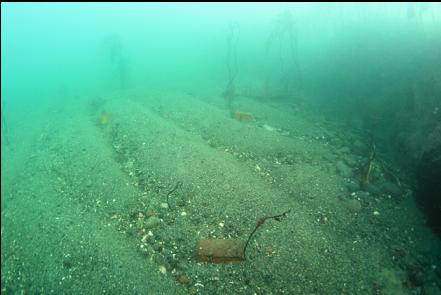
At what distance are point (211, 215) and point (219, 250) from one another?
104 cm

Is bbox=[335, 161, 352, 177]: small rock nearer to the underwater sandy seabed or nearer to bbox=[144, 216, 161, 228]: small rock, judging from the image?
the underwater sandy seabed

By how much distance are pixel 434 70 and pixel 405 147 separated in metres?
3.54

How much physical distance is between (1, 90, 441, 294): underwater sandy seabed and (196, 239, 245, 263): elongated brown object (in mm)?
141

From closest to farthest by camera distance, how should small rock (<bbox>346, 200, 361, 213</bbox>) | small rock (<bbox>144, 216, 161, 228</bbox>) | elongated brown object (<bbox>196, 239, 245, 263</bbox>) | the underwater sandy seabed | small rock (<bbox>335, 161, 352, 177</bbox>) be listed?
1. the underwater sandy seabed
2. elongated brown object (<bbox>196, 239, 245, 263</bbox>)
3. small rock (<bbox>144, 216, 161, 228</bbox>)
4. small rock (<bbox>346, 200, 361, 213</bbox>)
5. small rock (<bbox>335, 161, 352, 177</bbox>)

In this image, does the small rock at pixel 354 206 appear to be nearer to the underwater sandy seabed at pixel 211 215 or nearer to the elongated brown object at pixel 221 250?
the underwater sandy seabed at pixel 211 215

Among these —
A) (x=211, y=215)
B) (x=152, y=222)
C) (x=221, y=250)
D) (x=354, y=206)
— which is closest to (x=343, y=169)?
(x=354, y=206)

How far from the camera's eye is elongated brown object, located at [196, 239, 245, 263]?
5.35 metres

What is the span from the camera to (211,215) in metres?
6.33

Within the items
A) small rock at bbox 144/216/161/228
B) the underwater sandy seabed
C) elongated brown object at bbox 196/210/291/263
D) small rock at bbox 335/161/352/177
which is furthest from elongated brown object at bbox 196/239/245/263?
small rock at bbox 335/161/352/177

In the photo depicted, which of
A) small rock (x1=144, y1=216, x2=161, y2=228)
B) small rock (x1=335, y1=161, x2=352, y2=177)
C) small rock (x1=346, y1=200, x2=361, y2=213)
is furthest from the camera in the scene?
small rock (x1=335, y1=161, x2=352, y2=177)

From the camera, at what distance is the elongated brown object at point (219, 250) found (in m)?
5.35

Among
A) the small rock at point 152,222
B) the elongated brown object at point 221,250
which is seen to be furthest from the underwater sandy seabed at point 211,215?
the elongated brown object at point 221,250

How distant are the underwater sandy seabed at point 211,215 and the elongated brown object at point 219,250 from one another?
141 millimetres

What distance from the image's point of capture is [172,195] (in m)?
6.94
